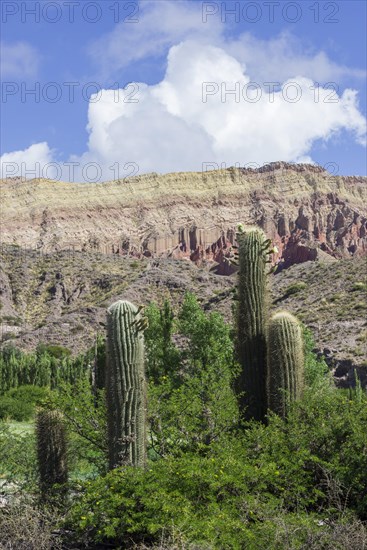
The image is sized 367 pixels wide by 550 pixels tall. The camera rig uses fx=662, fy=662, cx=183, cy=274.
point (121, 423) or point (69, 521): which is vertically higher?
point (121, 423)

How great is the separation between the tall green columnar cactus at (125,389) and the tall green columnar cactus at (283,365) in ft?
9.13

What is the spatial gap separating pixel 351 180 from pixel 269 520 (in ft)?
431

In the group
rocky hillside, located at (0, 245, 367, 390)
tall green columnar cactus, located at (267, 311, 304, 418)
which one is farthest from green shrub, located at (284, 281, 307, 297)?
tall green columnar cactus, located at (267, 311, 304, 418)

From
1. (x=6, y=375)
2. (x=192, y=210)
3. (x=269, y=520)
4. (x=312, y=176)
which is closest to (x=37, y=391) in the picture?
(x=6, y=375)

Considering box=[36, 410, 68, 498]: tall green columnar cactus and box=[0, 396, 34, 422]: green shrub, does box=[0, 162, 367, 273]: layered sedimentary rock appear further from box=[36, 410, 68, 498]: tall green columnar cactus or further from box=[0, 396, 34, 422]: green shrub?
box=[36, 410, 68, 498]: tall green columnar cactus

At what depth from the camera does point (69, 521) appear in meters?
8.73

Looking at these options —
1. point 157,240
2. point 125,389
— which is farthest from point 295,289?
point 157,240

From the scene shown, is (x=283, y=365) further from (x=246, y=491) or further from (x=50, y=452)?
(x=50, y=452)

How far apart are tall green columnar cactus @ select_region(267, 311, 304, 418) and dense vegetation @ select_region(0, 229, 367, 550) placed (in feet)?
0.08

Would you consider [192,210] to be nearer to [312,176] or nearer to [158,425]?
[312,176]

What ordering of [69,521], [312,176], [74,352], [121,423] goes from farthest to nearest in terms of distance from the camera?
[312,176] < [74,352] < [121,423] < [69,521]

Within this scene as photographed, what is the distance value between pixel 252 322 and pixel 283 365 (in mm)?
1024

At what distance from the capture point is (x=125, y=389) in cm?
942

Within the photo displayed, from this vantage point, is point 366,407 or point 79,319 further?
point 79,319
